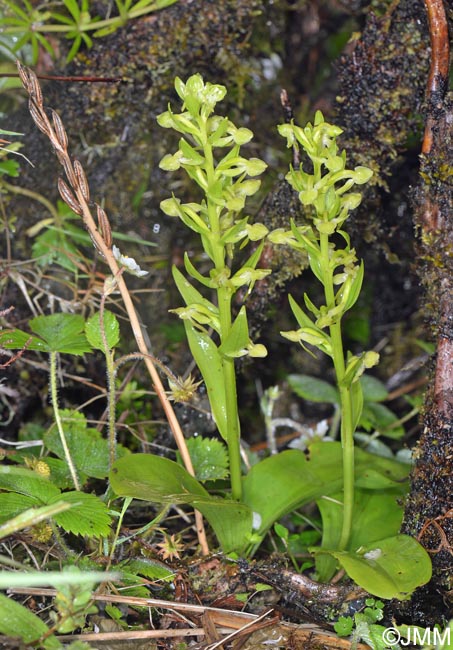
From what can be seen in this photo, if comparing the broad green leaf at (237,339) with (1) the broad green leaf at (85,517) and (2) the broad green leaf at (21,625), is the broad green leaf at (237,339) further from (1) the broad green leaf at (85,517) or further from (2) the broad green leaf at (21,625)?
(2) the broad green leaf at (21,625)

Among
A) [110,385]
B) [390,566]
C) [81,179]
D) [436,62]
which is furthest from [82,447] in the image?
[436,62]

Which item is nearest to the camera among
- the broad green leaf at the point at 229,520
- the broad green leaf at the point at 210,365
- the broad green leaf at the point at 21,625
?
the broad green leaf at the point at 21,625

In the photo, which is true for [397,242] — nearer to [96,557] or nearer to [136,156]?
[136,156]

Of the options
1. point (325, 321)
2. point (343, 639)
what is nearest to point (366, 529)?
point (343, 639)

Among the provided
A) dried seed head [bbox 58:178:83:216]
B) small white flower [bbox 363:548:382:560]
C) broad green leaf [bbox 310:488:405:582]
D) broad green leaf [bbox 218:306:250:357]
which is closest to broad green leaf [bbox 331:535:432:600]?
small white flower [bbox 363:548:382:560]

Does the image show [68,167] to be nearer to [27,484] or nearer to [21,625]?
[27,484]

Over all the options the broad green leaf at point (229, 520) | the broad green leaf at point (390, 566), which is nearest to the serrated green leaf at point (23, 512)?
the broad green leaf at point (229, 520)

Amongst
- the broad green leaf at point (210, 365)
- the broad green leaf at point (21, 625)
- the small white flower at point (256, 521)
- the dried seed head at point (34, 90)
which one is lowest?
the small white flower at point (256, 521)
